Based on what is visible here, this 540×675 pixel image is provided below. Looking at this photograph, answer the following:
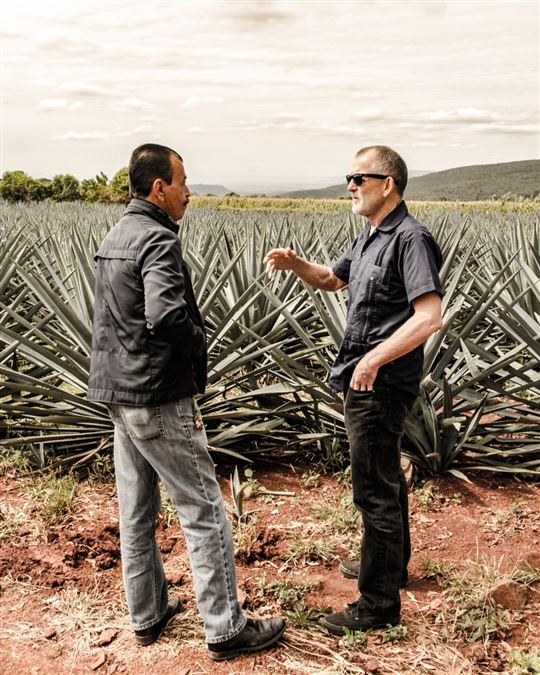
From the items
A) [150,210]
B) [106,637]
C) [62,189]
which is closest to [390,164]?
[150,210]

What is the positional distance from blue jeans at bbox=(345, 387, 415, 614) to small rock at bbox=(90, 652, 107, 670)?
0.93 m

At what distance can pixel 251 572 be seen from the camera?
301 cm

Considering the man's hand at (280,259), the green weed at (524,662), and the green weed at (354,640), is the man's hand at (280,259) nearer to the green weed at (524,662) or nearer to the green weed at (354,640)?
the green weed at (354,640)

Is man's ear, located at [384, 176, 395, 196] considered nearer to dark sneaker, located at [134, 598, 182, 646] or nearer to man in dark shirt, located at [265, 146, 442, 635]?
man in dark shirt, located at [265, 146, 442, 635]

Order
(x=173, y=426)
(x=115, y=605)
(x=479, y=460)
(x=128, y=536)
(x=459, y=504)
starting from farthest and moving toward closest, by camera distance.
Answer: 1. (x=479, y=460)
2. (x=459, y=504)
3. (x=115, y=605)
4. (x=128, y=536)
5. (x=173, y=426)

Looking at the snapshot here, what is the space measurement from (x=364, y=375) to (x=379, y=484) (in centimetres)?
41

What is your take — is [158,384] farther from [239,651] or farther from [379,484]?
[239,651]

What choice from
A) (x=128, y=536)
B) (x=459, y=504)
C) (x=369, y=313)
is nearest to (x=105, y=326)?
(x=128, y=536)

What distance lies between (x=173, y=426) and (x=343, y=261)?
110cm

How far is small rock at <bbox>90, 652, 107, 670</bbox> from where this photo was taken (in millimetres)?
2461

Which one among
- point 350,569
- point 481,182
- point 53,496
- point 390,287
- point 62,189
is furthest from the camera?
point 481,182

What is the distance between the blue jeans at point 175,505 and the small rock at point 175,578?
39 cm

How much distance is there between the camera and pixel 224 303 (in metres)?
5.18

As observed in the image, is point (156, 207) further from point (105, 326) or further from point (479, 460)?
point (479, 460)
